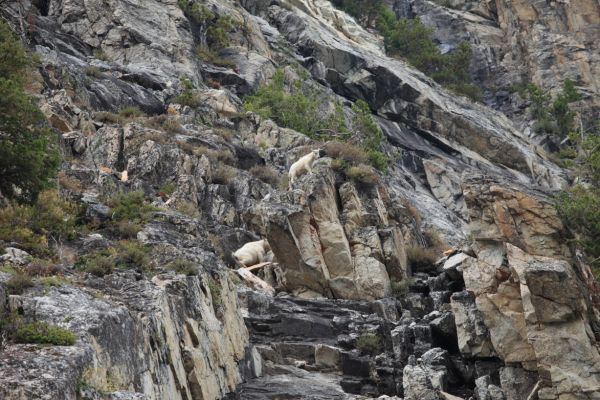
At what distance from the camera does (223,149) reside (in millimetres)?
35750

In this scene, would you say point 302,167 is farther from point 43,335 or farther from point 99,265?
point 43,335

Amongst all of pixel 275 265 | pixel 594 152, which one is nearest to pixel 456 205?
pixel 594 152

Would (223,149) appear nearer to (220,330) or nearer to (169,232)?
(169,232)

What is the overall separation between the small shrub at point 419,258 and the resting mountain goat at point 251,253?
21.7ft

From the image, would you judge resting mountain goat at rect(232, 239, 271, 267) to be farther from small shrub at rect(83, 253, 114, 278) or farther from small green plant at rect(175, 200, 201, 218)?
small shrub at rect(83, 253, 114, 278)

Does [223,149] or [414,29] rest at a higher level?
[414,29]

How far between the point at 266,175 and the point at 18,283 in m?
23.4

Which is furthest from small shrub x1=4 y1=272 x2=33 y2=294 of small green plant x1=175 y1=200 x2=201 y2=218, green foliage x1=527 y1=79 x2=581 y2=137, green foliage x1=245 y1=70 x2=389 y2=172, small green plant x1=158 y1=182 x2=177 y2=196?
green foliage x1=527 y1=79 x2=581 y2=137

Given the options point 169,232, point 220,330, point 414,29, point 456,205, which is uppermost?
point 414,29

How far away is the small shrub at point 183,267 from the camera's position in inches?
673

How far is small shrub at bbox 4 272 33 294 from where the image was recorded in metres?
12.5

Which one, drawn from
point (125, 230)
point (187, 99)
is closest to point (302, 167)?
point (125, 230)

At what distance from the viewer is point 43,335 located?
11188mm

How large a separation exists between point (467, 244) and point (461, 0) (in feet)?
245
